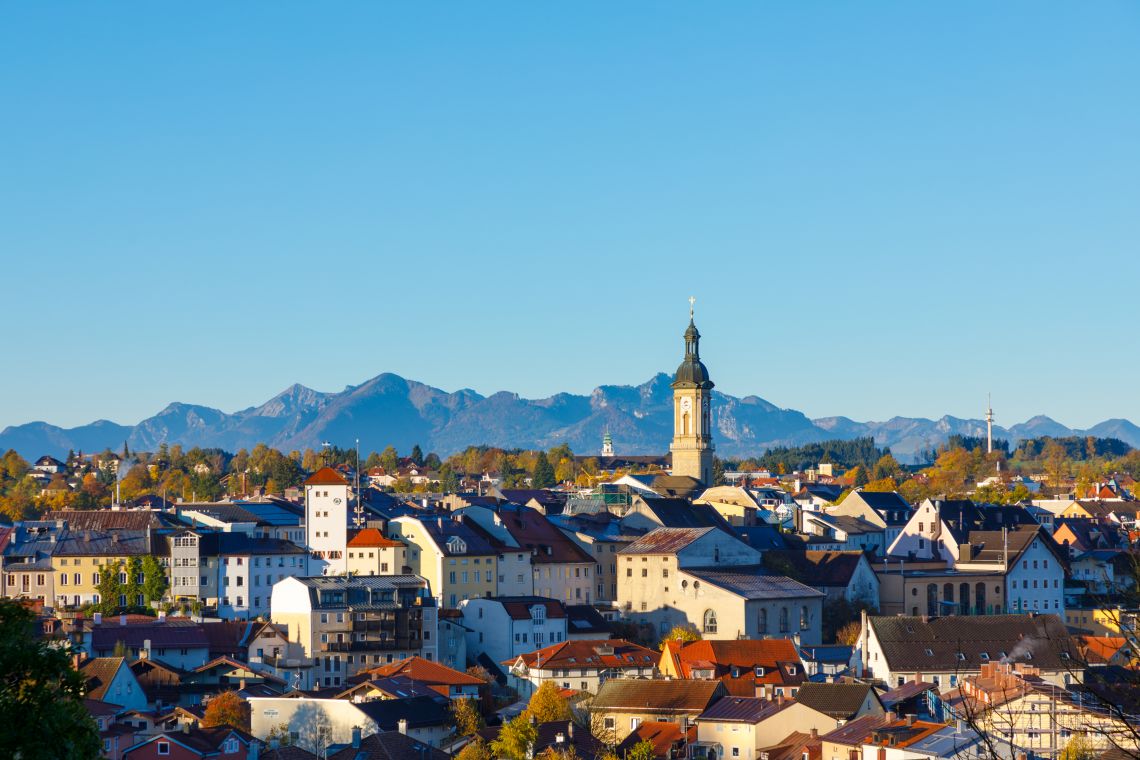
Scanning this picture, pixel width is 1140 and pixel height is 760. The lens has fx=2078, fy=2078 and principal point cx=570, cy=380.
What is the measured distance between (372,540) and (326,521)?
3.55 meters

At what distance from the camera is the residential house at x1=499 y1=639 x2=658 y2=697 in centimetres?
7219

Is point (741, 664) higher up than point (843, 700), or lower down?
higher up

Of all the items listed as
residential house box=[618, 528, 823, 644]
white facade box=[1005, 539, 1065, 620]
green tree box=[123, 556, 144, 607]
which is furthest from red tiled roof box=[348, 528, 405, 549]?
white facade box=[1005, 539, 1065, 620]

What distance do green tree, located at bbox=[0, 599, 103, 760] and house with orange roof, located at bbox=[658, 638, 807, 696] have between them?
45579 millimetres

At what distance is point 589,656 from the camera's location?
73750mm

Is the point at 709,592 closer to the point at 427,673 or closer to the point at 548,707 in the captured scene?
the point at 427,673

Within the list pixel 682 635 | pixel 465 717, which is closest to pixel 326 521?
pixel 682 635

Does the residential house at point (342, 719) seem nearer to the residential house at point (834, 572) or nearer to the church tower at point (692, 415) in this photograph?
the residential house at point (834, 572)

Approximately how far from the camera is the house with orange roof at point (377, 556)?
8562cm

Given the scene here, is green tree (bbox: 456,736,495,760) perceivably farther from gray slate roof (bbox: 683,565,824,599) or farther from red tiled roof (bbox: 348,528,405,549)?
red tiled roof (bbox: 348,528,405,549)

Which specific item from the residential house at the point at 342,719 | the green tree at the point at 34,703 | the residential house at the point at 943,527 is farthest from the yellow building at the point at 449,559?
the green tree at the point at 34,703

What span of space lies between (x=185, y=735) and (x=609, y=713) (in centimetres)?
1439

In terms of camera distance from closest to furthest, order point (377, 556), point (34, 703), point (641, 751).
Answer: point (34, 703) → point (641, 751) → point (377, 556)

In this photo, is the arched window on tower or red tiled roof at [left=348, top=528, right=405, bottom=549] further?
red tiled roof at [left=348, top=528, right=405, bottom=549]
